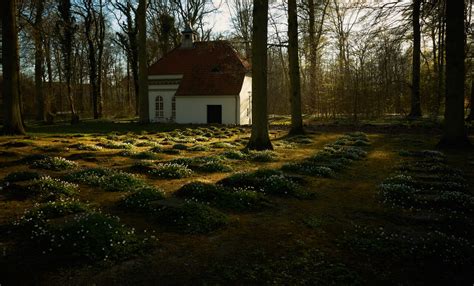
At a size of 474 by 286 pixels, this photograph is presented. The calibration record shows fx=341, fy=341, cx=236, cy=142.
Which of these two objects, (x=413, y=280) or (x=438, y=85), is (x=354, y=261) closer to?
(x=413, y=280)

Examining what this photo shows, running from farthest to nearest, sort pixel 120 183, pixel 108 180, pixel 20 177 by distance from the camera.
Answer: pixel 108 180 < pixel 120 183 < pixel 20 177

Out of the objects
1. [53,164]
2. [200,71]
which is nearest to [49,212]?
[53,164]

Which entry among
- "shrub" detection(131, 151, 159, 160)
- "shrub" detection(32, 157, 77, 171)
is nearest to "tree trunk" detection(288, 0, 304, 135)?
"shrub" detection(131, 151, 159, 160)

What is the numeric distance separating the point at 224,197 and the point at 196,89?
32.7m

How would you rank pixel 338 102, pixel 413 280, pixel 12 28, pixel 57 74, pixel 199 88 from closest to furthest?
1. pixel 413 280
2. pixel 12 28
3. pixel 338 102
4. pixel 199 88
5. pixel 57 74

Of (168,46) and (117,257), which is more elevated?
(168,46)

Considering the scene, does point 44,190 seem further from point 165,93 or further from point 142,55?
point 165,93

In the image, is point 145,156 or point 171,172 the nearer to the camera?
point 171,172

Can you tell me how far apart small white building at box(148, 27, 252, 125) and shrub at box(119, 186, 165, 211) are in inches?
1121

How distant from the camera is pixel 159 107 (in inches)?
1713

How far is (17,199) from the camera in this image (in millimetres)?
7500

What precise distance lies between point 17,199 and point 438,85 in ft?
105

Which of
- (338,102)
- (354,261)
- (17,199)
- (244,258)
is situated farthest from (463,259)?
(338,102)

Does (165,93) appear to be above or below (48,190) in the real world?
above
